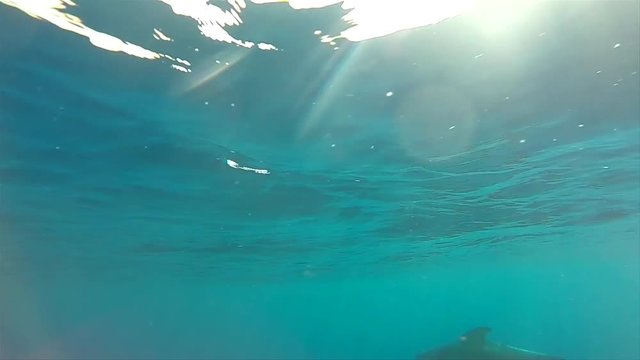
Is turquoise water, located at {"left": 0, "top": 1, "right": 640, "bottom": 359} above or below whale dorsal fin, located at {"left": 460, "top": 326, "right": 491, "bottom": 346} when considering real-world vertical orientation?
above

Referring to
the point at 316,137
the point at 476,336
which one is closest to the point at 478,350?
the point at 476,336

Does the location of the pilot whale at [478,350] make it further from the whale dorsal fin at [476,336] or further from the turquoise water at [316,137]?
the turquoise water at [316,137]

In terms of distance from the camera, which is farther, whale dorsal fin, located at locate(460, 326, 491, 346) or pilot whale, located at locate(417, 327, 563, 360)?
whale dorsal fin, located at locate(460, 326, 491, 346)

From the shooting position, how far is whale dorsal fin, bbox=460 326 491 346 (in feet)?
40.8

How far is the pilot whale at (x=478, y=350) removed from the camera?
40.2 ft

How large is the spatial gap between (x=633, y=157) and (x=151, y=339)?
18301 cm

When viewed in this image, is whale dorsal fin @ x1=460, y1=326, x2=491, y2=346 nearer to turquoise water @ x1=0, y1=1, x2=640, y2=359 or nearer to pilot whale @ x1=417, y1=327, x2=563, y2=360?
pilot whale @ x1=417, y1=327, x2=563, y2=360

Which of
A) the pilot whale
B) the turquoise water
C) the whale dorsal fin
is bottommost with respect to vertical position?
the pilot whale

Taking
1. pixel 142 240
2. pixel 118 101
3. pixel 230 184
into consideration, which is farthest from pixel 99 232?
pixel 118 101

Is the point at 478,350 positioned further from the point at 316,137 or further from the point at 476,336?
the point at 316,137

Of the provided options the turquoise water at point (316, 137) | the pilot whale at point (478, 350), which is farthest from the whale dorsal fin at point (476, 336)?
the turquoise water at point (316, 137)

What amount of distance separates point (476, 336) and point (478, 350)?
389 millimetres

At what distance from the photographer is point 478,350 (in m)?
12.5

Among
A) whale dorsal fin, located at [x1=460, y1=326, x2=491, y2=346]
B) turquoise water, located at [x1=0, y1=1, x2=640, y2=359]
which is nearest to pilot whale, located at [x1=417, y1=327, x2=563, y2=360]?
whale dorsal fin, located at [x1=460, y1=326, x2=491, y2=346]
